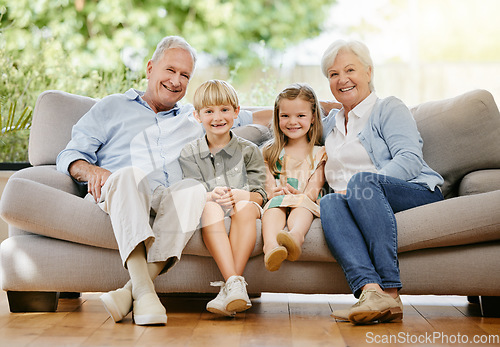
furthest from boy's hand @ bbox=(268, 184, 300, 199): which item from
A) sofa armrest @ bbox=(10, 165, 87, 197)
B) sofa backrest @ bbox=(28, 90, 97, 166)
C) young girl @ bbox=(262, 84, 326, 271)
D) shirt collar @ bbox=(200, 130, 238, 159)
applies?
sofa backrest @ bbox=(28, 90, 97, 166)

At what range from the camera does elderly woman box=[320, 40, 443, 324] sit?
1.91m

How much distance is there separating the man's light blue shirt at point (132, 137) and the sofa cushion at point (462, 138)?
1027 millimetres

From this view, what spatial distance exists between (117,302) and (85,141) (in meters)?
0.82

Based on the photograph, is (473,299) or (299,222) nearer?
(299,222)

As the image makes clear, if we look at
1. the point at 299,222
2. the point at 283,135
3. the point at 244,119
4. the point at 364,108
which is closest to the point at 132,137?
the point at 244,119

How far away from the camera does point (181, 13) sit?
6.54m

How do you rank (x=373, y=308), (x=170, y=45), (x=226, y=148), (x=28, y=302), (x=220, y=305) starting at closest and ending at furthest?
(x=373, y=308) → (x=220, y=305) → (x=28, y=302) → (x=226, y=148) → (x=170, y=45)

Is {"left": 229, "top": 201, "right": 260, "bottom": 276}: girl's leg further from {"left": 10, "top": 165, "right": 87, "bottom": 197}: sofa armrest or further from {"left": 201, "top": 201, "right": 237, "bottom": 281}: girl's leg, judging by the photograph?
{"left": 10, "top": 165, "right": 87, "bottom": 197}: sofa armrest

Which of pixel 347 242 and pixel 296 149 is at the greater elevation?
pixel 296 149

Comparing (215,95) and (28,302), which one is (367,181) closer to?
(215,95)

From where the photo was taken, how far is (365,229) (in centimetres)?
197

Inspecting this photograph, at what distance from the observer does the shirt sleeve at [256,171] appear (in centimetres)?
230

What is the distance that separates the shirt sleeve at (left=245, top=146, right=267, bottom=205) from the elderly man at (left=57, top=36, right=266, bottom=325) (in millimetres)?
297

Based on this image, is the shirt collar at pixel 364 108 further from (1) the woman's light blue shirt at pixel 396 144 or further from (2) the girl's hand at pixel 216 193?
(2) the girl's hand at pixel 216 193
